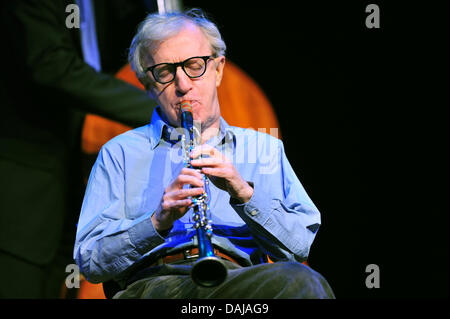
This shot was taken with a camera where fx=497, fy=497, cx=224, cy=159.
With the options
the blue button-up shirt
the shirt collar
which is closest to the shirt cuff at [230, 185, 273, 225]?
the blue button-up shirt

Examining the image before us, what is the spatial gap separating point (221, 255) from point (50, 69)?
150cm

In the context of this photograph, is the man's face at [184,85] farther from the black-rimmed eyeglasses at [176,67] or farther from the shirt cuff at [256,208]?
the shirt cuff at [256,208]

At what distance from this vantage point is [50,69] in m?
2.52

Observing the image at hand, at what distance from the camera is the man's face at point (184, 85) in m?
1.74

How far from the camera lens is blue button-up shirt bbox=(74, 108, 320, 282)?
1.46 meters

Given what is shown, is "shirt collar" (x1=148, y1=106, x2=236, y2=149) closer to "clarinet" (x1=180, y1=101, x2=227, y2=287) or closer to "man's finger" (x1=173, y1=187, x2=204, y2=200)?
"clarinet" (x1=180, y1=101, x2=227, y2=287)

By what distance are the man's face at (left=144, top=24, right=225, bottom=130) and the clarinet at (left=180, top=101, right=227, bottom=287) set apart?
11cm

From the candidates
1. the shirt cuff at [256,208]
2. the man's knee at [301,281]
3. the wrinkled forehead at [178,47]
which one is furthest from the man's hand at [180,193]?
the wrinkled forehead at [178,47]

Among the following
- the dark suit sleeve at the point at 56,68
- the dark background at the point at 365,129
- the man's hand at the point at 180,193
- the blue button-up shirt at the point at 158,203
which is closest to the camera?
the man's hand at the point at 180,193

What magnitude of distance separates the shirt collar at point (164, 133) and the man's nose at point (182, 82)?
14cm

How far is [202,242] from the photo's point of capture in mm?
1318

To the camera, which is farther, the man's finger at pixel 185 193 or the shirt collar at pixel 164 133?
the shirt collar at pixel 164 133
